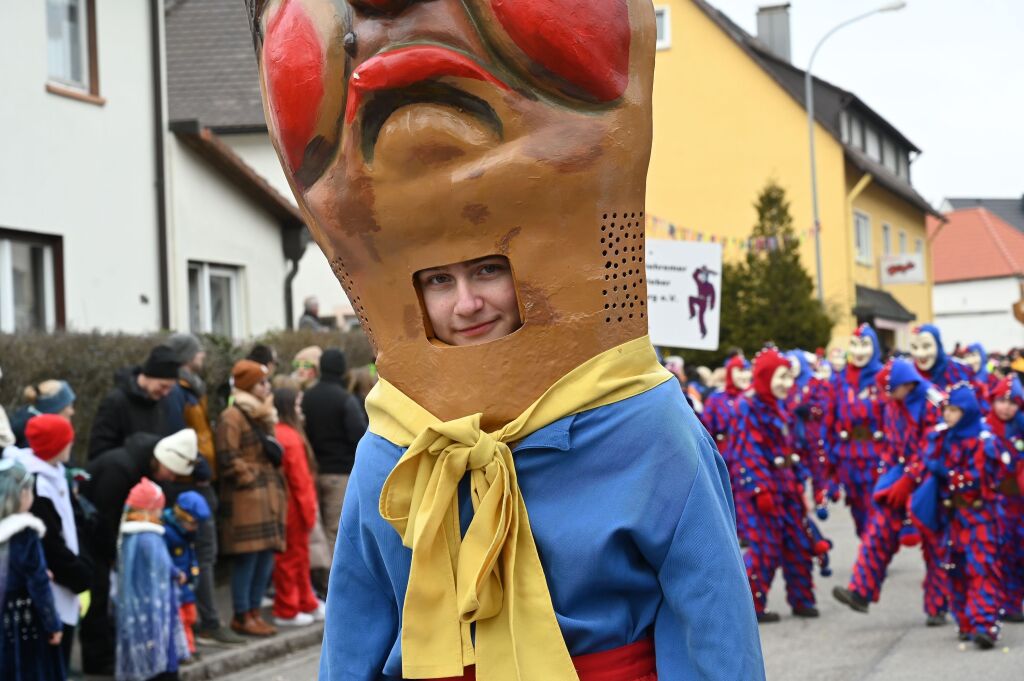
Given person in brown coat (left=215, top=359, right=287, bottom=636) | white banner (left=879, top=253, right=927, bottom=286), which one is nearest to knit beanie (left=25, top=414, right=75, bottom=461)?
person in brown coat (left=215, top=359, right=287, bottom=636)

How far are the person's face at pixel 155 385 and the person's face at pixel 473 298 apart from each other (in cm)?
550

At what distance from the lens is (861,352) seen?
13164 millimetres

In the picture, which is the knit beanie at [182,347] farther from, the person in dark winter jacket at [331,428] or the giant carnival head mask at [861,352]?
the giant carnival head mask at [861,352]

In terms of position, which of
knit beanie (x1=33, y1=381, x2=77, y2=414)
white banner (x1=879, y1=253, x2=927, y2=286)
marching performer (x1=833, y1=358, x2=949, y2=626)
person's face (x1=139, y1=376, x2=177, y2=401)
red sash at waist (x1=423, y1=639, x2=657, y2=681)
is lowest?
marching performer (x1=833, y1=358, x2=949, y2=626)

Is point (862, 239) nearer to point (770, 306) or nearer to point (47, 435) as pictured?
point (770, 306)

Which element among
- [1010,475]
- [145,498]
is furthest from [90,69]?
[1010,475]

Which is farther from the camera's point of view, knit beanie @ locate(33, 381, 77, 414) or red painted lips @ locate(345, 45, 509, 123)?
knit beanie @ locate(33, 381, 77, 414)

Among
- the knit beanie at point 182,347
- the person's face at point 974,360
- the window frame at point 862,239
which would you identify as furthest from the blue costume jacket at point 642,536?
the window frame at point 862,239

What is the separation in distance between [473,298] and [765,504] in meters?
7.03

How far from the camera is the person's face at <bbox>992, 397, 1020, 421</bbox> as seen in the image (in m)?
9.20

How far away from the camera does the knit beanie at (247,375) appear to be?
368 inches

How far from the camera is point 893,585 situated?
11.8 meters

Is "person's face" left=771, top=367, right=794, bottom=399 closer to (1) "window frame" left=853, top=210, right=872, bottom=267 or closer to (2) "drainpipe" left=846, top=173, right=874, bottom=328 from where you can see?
(2) "drainpipe" left=846, top=173, right=874, bottom=328

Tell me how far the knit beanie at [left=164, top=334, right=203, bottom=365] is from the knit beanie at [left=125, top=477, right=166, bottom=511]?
102 centimetres
